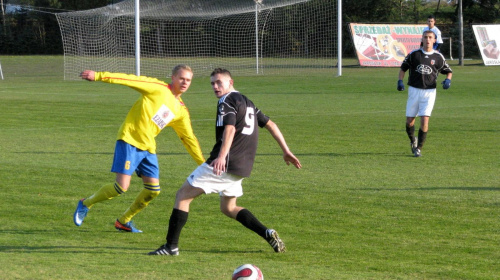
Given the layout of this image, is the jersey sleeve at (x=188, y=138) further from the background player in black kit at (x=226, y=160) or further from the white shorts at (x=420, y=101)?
the white shorts at (x=420, y=101)

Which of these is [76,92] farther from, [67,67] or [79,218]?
[79,218]

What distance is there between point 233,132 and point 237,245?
1.31m

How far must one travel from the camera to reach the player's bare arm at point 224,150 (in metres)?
6.08

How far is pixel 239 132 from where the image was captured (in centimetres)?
646

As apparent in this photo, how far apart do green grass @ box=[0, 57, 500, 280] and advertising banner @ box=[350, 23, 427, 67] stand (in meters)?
19.1

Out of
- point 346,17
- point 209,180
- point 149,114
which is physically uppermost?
point 346,17

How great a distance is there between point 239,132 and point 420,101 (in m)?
7.61

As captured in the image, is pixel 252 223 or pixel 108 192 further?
pixel 108 192

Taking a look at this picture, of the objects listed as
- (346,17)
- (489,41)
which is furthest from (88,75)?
(346,17)

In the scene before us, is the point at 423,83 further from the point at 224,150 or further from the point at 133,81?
the point at 224,150

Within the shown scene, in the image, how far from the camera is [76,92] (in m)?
27.5

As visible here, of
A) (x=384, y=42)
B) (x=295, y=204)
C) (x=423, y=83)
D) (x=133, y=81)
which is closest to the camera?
(x=133, y=81)

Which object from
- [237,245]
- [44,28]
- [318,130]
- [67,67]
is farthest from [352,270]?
[44,28]

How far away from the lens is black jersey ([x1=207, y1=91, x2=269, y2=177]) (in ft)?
20.7
